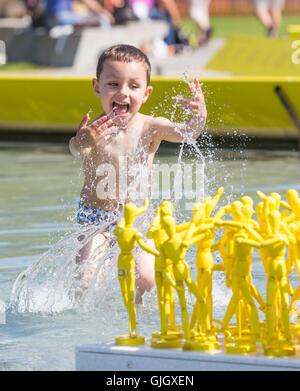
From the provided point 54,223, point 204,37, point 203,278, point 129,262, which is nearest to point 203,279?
point 203,278

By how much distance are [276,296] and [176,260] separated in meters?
0.38

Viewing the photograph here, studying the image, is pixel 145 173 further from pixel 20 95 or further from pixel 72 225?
pixel 20 95

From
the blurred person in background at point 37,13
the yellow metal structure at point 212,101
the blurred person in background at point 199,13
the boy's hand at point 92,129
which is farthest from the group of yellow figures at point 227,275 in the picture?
the blurred person in background at point 37,13

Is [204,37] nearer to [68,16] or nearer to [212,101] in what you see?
[68,16]

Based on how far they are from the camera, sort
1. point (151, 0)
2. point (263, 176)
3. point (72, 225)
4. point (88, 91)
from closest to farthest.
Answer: point (72, 225) < point (263, 176) < point (88, 91) < point (151, 0)

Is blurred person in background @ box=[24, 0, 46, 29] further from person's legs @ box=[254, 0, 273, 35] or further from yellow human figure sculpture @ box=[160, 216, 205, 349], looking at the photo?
yellow human figure sculpture @ box=[160, 216, 205, 349]

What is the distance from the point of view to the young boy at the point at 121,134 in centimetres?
567

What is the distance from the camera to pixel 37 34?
16.2 metres

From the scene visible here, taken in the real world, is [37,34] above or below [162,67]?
above

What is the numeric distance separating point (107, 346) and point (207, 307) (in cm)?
40

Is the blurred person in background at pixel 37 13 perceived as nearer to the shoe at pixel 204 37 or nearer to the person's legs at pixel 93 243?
the shoe at pixel 204 37

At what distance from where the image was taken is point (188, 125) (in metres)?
5.75

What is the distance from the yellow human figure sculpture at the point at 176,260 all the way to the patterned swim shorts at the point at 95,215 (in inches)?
70.1

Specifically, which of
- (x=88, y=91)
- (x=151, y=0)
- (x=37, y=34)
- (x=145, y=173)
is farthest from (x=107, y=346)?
(x=151, y=0)
